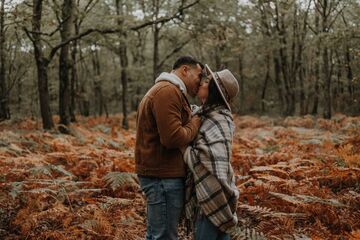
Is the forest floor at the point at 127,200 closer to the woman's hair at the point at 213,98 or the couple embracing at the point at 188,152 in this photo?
the couple embracing at the point at 188,152

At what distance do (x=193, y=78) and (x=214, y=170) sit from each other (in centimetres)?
82

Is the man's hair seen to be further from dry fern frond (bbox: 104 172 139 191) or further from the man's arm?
dry fern frond (bbox: 104 172 139 191)

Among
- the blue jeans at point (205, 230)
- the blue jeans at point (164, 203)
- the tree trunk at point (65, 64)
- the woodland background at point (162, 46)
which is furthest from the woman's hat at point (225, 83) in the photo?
the tree trunk at point (65, 64)

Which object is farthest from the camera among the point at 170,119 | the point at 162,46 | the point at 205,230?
the point at 162,46

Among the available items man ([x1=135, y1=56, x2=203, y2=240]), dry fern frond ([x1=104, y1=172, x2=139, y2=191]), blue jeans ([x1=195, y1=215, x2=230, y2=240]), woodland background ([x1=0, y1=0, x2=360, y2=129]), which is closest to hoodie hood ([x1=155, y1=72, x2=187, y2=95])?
man ([x1=135, y1=56, x2=203, y2=240])

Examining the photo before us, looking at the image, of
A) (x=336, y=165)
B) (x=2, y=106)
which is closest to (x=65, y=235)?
(x=336, y=165)

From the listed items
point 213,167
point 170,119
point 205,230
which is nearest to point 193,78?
point 170,119

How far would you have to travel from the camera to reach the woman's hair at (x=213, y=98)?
327cm

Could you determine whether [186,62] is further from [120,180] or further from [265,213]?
[120,180]

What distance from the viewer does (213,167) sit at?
3113mm

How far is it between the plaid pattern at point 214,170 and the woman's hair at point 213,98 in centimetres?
5

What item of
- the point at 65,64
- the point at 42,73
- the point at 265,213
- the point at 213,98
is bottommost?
the point at 265,213

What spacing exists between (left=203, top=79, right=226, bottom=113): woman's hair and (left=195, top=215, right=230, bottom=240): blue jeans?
920 mm

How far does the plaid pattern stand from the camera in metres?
3.12
